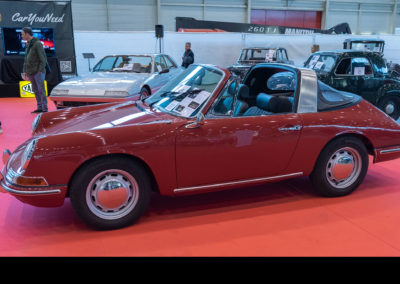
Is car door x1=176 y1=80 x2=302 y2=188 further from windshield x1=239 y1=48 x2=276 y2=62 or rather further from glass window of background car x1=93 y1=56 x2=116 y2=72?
windshield x1=239 y1=48 x2=276 y2=62

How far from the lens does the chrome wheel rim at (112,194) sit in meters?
2.85

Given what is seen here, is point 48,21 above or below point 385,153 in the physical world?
above

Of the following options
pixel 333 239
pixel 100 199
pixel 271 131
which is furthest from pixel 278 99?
pixel 100 199

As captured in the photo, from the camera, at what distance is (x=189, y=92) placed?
335 centimetres

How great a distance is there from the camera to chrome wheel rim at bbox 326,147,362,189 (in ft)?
11.8

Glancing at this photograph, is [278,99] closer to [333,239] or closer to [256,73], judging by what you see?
[256,73]

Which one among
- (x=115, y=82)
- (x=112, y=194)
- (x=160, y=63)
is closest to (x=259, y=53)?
(x=160, y=63)

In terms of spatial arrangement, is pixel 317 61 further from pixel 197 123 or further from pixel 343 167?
pixel 197 123

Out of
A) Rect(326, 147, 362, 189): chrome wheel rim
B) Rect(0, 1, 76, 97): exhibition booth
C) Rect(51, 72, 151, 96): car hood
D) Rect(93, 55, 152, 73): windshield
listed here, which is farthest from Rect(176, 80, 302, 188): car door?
Rect(0, 1, 76, 97): exhibition booth

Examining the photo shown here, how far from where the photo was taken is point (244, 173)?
3246mm

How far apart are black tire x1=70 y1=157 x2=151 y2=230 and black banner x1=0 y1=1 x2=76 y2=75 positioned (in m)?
10.1

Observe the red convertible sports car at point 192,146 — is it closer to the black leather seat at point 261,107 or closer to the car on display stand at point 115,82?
the black leather seat at point 261,107

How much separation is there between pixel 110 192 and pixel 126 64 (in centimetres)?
604

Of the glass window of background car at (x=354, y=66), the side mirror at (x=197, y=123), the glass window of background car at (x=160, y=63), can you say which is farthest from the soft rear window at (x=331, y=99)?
the glass window of background car at (x=160, y=63)
